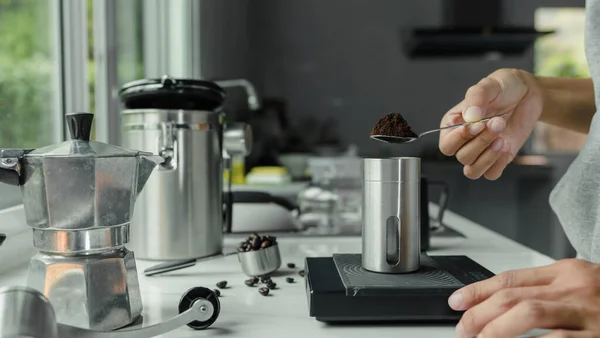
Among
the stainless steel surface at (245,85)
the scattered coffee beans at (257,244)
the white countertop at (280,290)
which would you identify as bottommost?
the white countertop at (280,290)

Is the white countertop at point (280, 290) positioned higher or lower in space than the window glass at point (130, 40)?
lower

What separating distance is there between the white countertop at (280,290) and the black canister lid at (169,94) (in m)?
Result: 0.28

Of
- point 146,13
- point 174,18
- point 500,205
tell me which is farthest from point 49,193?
point 500,205

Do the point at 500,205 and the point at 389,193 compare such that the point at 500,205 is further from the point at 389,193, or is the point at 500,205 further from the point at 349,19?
the point at 389,193

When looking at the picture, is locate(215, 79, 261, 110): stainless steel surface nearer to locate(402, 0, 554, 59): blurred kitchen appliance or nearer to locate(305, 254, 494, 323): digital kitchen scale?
locate(305, 254, 494, 323): digital kitchen scale

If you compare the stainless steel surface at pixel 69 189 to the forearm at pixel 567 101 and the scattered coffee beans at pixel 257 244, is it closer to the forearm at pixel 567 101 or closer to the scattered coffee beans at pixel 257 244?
the scattered coffee beans at pixel 257 244

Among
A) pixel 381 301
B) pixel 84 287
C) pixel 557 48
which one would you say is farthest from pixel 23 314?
pixel 557 48

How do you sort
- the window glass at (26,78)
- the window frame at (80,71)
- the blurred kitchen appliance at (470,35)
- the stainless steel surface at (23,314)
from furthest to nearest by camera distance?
the blurred kitchen appliance at (470,35) → the window frame at (80,71) → the window glass at (26,78) → the stainless steel surface at (23,314)

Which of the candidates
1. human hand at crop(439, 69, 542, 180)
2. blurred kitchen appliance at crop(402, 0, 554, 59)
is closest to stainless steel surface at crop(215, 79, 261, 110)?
human hand at crop(439, 69, 542, 180)

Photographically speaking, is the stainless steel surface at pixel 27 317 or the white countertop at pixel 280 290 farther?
the white countertop at pixel 280 290

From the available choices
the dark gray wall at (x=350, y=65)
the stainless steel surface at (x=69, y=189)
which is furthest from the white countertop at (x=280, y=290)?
the dark gray wall at (x=350, y=65)

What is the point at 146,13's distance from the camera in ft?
8.95

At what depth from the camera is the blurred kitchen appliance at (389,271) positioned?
61 cm

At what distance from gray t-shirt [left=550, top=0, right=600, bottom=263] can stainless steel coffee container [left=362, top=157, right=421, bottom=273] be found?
38 cm
